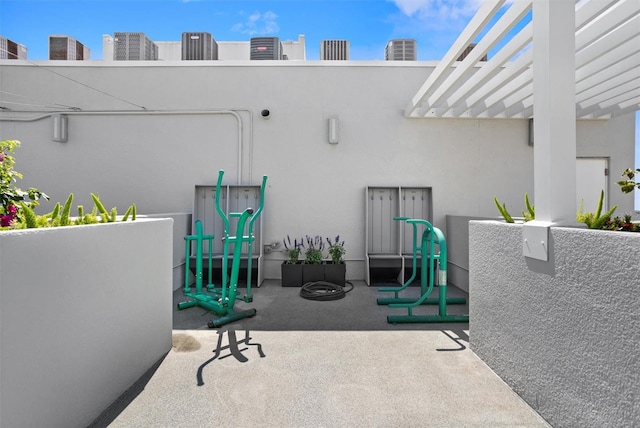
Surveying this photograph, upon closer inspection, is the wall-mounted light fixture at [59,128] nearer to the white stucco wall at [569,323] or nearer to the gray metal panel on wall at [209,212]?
the gray metal panel on wall at [209,212]

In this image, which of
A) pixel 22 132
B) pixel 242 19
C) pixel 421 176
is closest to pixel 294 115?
pixel 242 19

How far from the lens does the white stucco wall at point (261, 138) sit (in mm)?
4820

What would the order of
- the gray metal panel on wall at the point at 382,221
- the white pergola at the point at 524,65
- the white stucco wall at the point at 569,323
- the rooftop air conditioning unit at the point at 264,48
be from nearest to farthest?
the white stucco wall at the point at 569,323 → the white pergola at the point at 524,65 → the gray metal panel on wall at the point at 382,221 → the rooftop air conditioning unit at the point at 264,48

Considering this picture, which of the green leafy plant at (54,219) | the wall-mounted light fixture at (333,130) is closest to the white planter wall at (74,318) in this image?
the green leafy plant at (54,219)

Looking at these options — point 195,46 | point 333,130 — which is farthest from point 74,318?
point 195,46

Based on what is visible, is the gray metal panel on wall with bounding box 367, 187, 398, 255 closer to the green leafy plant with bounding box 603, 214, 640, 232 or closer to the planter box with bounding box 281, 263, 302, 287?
the planter box with bounding box 281, 263, 302, 287

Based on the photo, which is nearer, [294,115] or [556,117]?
[556,117]

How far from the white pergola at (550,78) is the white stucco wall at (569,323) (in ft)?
0.53

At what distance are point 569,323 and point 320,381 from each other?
142cm

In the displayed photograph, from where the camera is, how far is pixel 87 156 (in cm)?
488

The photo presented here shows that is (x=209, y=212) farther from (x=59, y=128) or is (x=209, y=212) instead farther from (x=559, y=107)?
(x=559, y=107)

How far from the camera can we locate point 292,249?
15.5 feet

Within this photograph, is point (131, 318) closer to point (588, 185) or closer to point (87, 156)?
point (87, 156)

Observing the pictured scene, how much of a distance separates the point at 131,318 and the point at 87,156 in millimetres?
4332
